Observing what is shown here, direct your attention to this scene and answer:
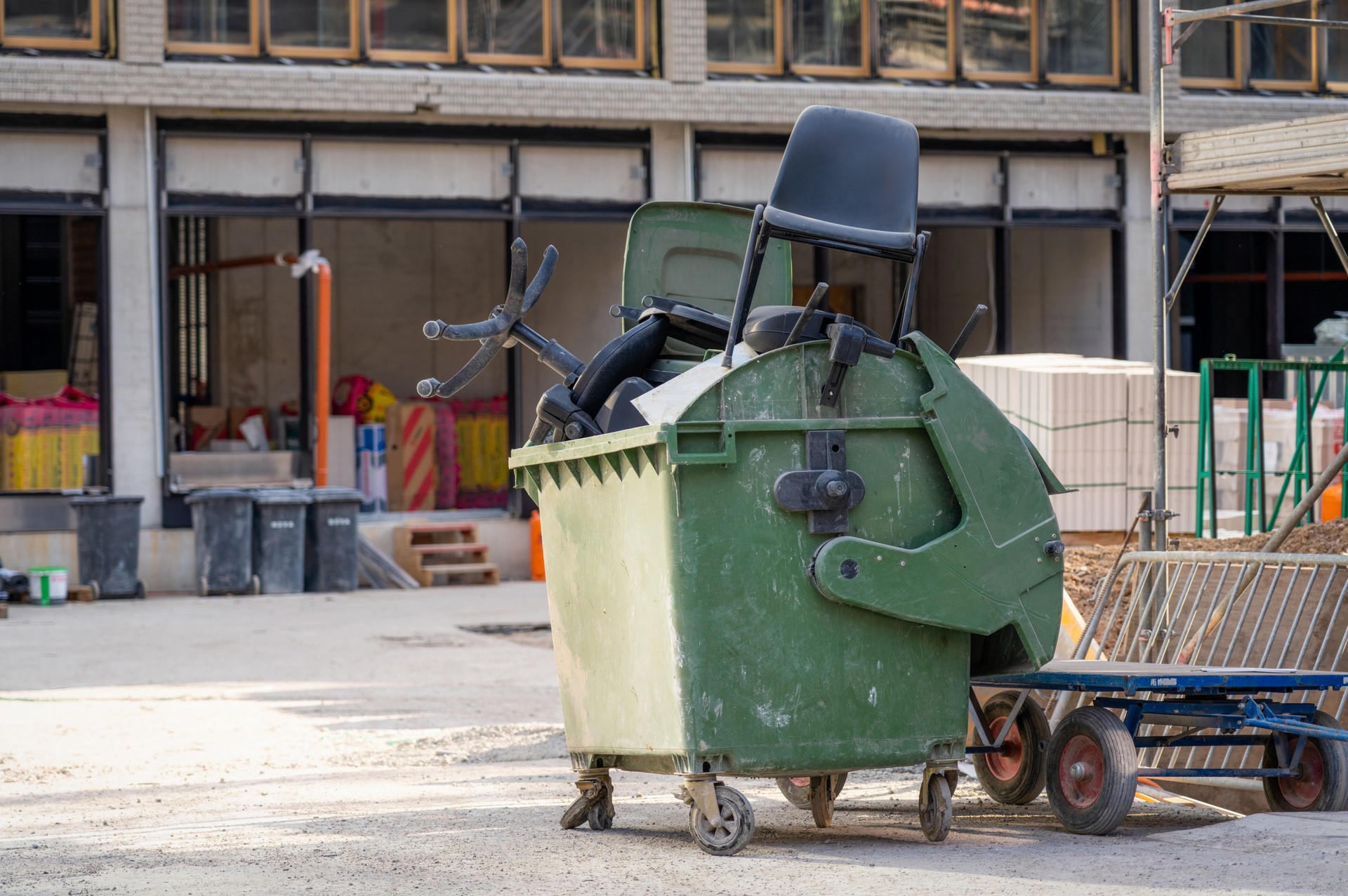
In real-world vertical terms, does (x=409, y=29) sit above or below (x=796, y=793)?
above

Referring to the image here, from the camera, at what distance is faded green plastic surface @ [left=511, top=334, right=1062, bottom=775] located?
5.03 meters

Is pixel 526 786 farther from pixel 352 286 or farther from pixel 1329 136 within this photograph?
pixel 352 286

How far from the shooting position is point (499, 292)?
23.2 metres

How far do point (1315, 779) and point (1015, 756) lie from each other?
3.51 ft

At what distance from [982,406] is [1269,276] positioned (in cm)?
1652

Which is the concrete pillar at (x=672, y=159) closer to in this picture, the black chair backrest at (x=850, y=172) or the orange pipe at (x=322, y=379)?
the orange pipe at (x=322, y=379)

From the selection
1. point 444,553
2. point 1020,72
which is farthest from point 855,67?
point 444,553

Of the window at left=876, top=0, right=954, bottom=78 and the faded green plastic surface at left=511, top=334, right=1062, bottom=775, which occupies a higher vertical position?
the window at left=876, top=0, right=954, bottom=78

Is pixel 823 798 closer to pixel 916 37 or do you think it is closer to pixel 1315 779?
pixel 1315 779

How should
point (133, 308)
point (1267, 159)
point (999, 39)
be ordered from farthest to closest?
1. point (999, 39)
2. point (133, 308)
3. point (1267, 159)

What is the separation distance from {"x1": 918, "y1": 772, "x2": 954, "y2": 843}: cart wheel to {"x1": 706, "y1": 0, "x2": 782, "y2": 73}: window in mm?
14135

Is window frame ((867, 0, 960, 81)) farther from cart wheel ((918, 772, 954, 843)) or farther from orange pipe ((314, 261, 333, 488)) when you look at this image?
cart wheel ((918, 772, 954, 843))

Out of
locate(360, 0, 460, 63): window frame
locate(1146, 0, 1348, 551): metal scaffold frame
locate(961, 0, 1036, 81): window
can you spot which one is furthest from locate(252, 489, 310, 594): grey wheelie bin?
locate(1146, 0, 1348, 551): metal scaffold frame

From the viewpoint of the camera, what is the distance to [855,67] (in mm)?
19031
